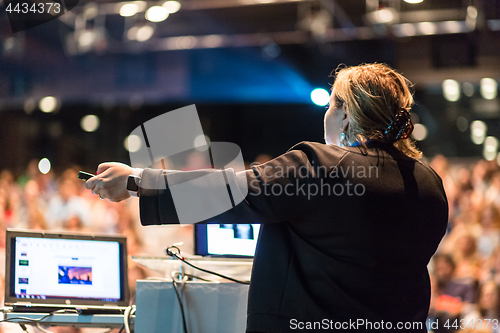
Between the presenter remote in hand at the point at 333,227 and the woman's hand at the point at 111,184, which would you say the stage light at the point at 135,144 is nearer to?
the woman's hand at the point at 111,184

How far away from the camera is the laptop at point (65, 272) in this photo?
63.1 inches

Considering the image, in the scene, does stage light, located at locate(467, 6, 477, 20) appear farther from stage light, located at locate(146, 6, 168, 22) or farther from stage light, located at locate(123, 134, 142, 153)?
stage light, located at locate(123, 134, 142, 153)

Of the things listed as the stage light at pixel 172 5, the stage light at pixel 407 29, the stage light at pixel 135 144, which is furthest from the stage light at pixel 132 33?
the stage light at pixel 407 29

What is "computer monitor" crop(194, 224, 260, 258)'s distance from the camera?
5.11 ft

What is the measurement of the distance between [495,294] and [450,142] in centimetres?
332

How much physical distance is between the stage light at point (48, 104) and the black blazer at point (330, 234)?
6372 millimetres

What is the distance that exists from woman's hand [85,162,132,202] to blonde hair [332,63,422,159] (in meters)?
0.50

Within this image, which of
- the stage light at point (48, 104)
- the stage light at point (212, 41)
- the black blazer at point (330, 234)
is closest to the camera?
the black blazer at point (330, 234)

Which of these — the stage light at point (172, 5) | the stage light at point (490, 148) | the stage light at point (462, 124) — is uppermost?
the stage light at point (172, 5)

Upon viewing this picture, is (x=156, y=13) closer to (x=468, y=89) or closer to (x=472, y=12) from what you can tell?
(x=472, y=12)

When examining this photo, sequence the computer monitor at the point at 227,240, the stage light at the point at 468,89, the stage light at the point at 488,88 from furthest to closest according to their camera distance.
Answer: the stage light at the point at 468,89, the stage light at the point at 488,88, the computer monitor at the point at 227,240

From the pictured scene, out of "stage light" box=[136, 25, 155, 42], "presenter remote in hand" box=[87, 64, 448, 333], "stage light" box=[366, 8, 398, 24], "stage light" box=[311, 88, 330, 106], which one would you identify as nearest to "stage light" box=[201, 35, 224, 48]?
"stage light" box=[136, 25, 155, 42]

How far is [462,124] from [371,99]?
5811mm

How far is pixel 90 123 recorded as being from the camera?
7125 millimetres
